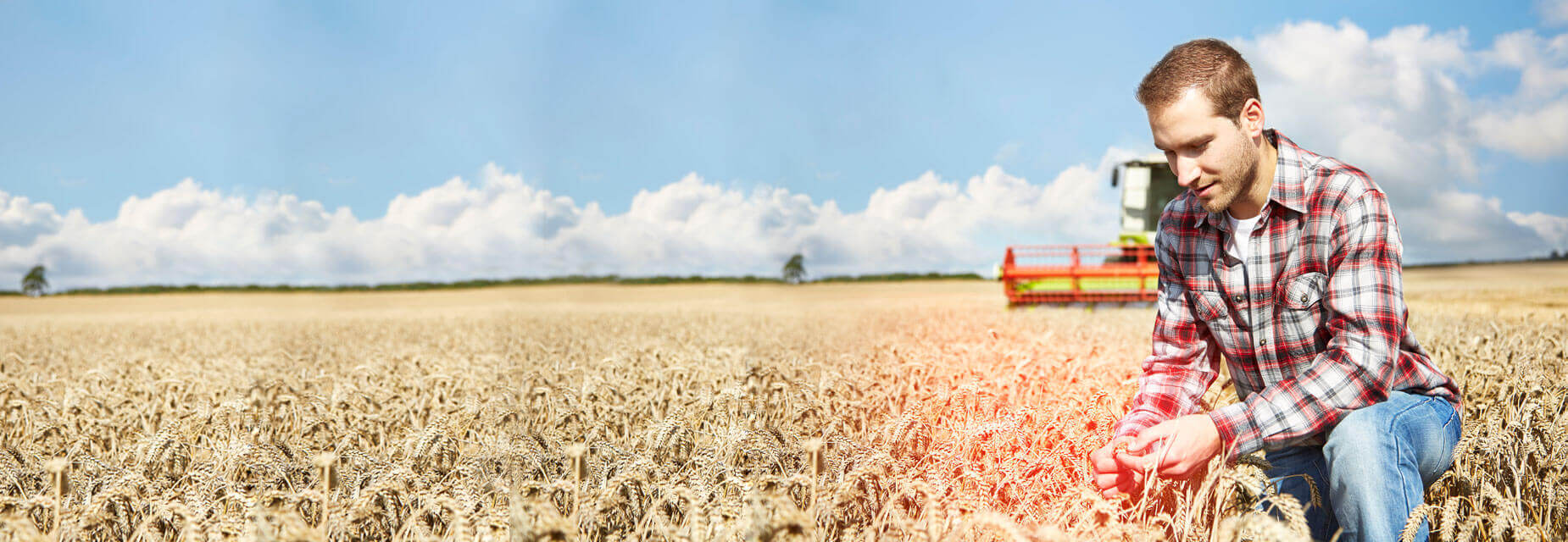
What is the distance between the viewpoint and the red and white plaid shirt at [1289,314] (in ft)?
7.27

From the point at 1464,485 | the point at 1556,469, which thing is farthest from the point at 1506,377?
the point at 1464,485

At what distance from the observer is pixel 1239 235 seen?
8.23ft

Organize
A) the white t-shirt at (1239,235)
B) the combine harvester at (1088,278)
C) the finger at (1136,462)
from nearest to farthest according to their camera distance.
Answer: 1. the finger at (1136,462)
2. the white t-shirt at (1239,235)
3. the combine harvester at (1088,278)

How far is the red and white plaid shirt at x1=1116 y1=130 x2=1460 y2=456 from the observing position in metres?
2.21

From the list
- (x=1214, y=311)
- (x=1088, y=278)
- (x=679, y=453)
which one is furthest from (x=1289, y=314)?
(x=1088, y=278)

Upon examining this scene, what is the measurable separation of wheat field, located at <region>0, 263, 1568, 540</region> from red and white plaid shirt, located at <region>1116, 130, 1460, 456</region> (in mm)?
204

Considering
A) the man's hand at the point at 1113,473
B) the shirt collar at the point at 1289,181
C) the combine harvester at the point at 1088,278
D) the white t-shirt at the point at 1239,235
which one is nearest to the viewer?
the man's hand at the point at 1113,473

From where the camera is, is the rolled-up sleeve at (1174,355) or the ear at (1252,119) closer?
the ear at (1252,119)

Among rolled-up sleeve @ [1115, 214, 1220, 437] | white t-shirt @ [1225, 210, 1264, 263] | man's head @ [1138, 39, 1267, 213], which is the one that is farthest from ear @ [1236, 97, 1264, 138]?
rolled-up sleeve @ [1115, 214, 1220, 437]

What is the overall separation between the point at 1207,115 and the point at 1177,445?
2.81ft

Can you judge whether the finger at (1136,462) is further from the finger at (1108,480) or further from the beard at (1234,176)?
the beard at (1234,176)

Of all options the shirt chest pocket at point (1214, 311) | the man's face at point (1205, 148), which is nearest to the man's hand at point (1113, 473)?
the shirt chest pocket at point (1214, 311)

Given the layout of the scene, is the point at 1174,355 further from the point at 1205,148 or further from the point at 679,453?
the point at 679,453

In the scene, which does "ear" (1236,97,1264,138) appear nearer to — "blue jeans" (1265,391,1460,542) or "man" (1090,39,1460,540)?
"man" (1090,39,1460,540)
